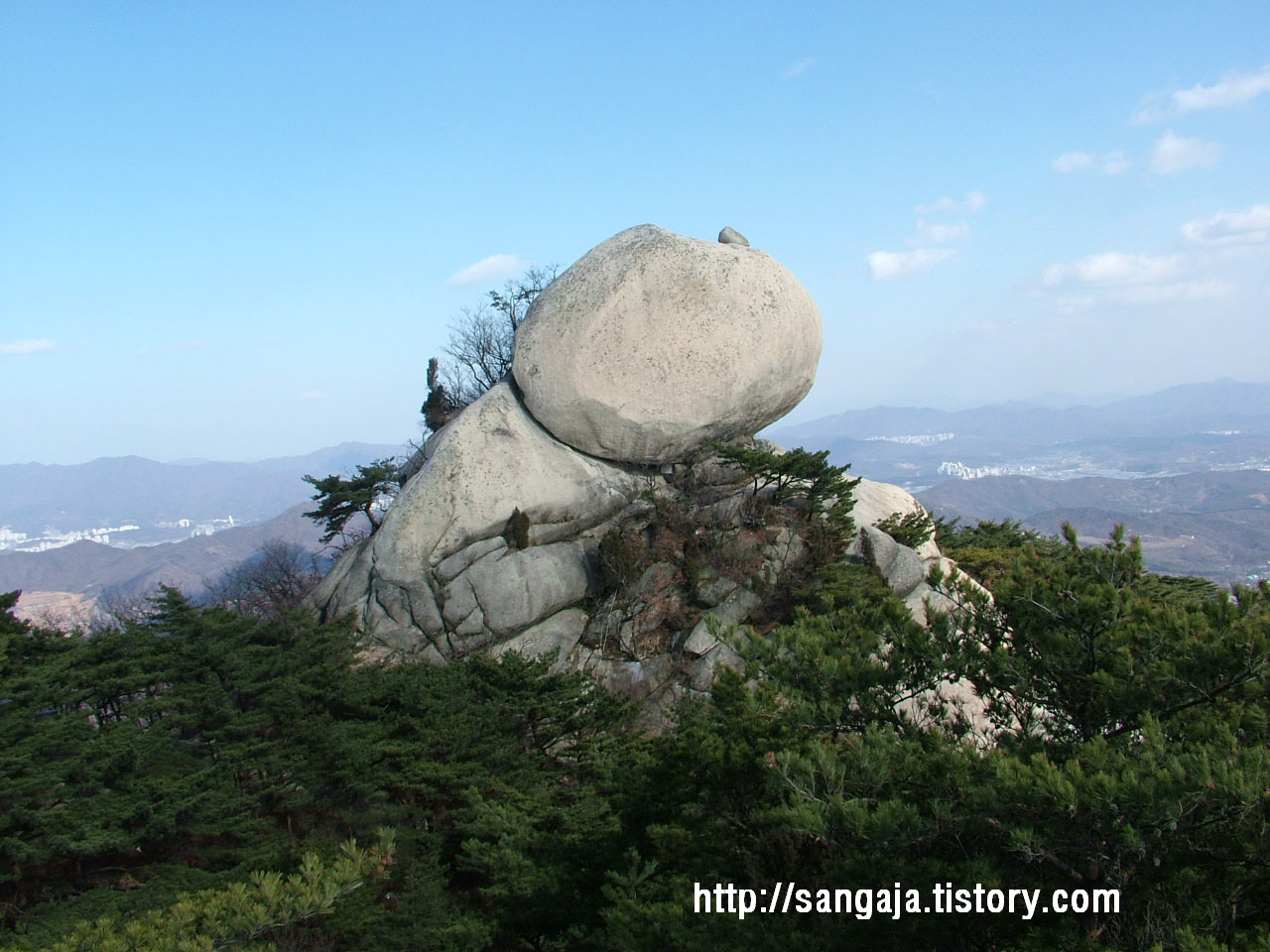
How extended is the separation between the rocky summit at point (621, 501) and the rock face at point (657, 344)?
0.13 ft

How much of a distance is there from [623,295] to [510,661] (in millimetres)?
7924

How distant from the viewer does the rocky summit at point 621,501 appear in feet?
50.7

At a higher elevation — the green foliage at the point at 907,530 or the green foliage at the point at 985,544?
the green foliage at the point at 907,530

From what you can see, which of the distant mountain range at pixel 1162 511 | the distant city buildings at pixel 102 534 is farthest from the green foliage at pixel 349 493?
the distant city buildings at pixel 102 534

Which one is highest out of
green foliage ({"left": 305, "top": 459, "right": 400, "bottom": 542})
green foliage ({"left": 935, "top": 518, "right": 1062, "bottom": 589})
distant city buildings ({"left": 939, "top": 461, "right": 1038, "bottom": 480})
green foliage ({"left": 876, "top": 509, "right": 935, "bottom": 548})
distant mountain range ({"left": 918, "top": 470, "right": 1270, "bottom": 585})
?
green foliage ({"left": 305, "top": 459, "right": 400, "bottom": 542})

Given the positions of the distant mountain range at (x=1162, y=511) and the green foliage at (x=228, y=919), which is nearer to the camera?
the green foliage at (x=228, y=919)

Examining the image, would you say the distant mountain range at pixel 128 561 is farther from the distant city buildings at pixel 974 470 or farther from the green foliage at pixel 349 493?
→ the distant city buildings at pixel 974 470

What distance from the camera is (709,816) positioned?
7828mm

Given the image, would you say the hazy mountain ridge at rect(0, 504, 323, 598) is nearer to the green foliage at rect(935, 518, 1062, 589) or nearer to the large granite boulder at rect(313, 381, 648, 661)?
the large granite boulder at rect(313, 381, 648, 661)

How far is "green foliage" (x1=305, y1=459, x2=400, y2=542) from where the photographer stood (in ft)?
65.0

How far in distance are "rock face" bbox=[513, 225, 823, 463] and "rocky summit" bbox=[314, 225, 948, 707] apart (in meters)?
0.04

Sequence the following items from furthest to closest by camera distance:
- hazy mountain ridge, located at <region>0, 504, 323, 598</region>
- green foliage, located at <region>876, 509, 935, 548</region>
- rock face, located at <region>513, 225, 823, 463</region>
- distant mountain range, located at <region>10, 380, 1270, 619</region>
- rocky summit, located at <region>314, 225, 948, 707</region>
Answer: hazy mountain ridge, located at <region>0, 504, 323, 598</region>
distant mountain range, located at <region>10, 380, 1270, 619</region>
green foliage, located at <region>876, 509, 935, 548</region>
rock face, located at <region>513, 225, 823, 463</region>
rocky summit, located at <region>314, 225, 948, 707</region>

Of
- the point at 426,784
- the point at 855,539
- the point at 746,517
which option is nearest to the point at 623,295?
the point at 746,517

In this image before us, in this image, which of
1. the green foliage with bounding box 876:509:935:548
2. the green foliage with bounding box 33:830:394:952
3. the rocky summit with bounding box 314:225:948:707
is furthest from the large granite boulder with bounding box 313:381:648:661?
the green foliage with bounding box 33:830:394:952
